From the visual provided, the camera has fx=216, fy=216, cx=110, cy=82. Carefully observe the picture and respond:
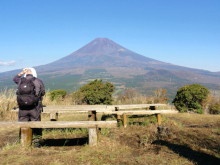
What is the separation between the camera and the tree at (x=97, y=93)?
35.8ft

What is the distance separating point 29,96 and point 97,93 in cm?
692

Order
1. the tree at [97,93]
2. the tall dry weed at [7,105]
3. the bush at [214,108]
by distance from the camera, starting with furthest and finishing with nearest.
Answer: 1. the tree at [97,93]
2. the bush at [214,108]
3. the tall dry weed at [7,105]

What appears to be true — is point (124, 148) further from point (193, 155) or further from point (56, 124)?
point (56, 124)

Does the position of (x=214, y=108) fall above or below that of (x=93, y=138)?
below

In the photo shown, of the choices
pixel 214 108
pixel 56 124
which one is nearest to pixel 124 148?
pixel 56 124

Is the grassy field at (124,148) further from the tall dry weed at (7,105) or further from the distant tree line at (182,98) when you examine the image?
the distant tree line at (182,98)

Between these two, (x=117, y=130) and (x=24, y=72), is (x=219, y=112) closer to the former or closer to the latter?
(x=117, y=130)

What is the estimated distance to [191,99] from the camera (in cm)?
1009

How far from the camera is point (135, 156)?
11.8ft

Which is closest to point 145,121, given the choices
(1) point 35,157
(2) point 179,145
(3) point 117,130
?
(3) point 117,130

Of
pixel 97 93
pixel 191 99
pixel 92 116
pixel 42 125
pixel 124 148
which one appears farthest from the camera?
pixel 97 93

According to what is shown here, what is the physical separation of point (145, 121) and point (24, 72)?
11.4ft

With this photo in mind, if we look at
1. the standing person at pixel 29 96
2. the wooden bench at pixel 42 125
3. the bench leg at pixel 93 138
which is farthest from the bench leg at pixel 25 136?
the bench leg at pixel 93 138

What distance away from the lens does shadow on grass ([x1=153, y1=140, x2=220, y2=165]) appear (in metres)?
3.32
